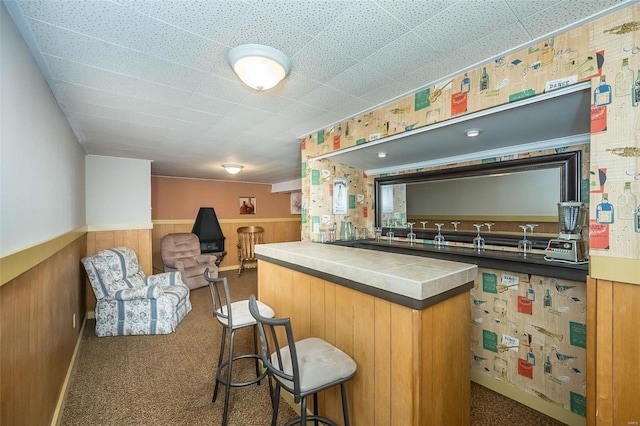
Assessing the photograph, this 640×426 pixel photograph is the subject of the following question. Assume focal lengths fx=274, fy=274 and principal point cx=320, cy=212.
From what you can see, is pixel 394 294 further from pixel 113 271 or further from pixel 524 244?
pixel 113 271

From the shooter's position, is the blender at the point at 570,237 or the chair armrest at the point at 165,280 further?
the chair armrest at the point at 165,280

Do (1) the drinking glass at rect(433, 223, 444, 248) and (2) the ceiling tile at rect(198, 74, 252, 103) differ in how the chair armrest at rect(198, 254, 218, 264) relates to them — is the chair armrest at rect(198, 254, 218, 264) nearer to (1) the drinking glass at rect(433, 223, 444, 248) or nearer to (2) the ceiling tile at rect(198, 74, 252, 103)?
(2) the ceiling tile at rect(198, 74, 252, 103)

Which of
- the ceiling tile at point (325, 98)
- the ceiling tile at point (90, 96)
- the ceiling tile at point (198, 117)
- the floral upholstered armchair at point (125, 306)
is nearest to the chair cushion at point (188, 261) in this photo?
the floral upholstered armchair at point (125, 306)

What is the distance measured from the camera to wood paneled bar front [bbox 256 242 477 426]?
1.20 meters

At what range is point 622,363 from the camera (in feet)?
3.87

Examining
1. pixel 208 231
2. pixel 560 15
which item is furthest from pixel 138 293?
pixel 560 15

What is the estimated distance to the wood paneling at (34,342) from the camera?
1.14 meters

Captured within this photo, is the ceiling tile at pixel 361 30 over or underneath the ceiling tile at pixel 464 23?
underneath

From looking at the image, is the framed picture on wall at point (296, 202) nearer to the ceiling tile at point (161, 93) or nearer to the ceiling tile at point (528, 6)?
the ceiling tile at point (161, 93)

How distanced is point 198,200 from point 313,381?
6020 millimetres

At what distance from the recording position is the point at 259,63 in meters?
1.51

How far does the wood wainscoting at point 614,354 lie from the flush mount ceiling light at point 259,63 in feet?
6.28

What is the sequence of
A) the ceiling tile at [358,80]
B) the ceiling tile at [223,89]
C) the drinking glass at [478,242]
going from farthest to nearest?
the drinking glass at [478,242]
the ceiling tile at [223,89]
the ceiling tile at [358,80]

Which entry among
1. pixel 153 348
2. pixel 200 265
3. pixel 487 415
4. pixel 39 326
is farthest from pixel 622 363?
pixel 200 265
